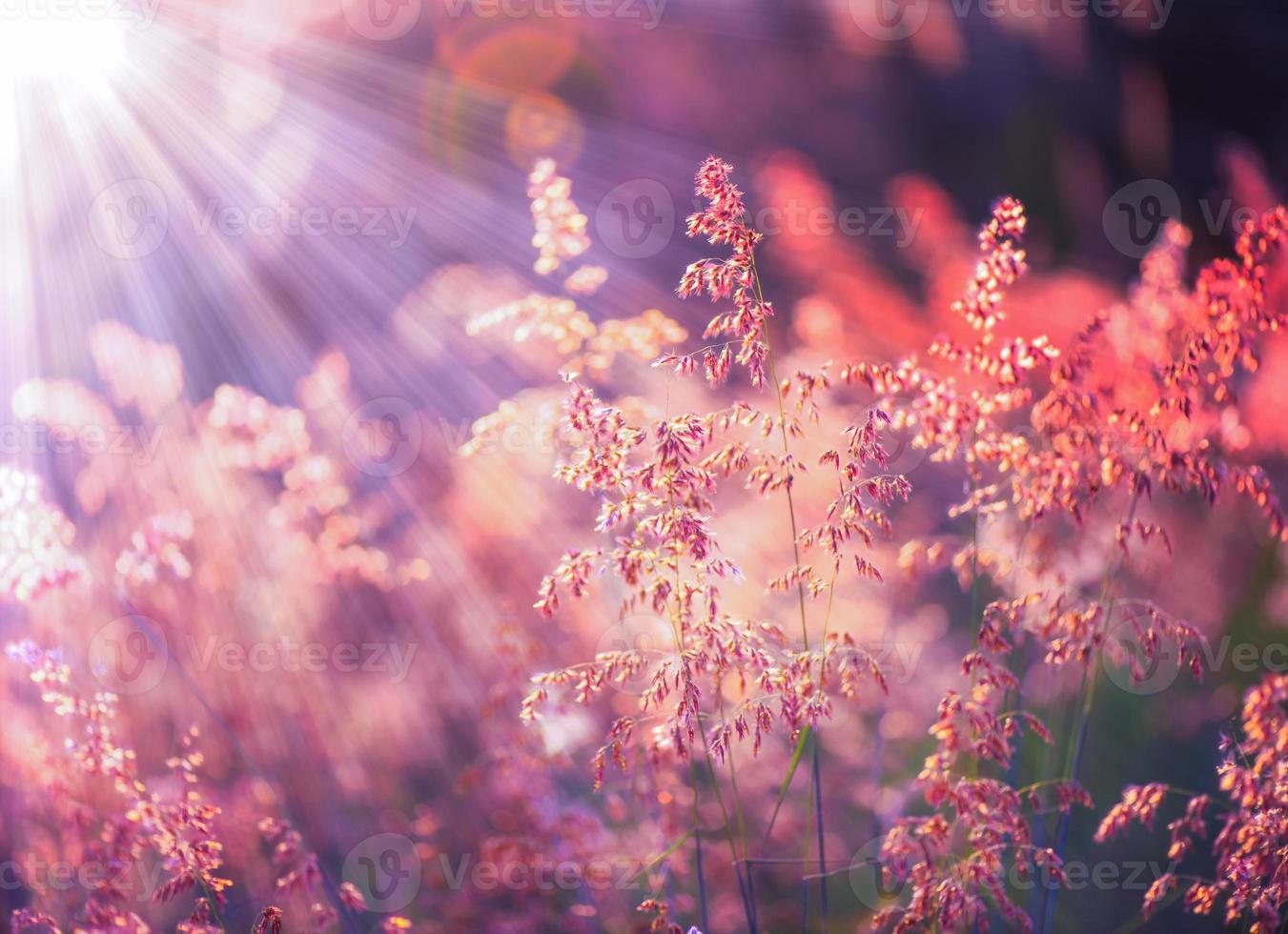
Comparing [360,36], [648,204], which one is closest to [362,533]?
[648,204]

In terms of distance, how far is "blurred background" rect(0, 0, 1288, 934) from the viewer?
3.67 meters

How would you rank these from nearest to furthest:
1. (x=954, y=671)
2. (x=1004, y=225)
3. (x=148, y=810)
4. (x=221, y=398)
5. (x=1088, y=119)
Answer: (x=1004, y=225)
(x=148, y=810)
(x=221, y=398)
(x=954, y=671)
(x=1088, y=119)

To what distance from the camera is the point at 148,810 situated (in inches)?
84.3

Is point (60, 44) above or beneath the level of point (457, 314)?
above

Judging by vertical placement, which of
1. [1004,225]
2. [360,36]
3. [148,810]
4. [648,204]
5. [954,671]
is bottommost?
[954,671]

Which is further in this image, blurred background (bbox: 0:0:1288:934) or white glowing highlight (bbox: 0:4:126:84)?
white glowing highlight (bbox: 0:4:126:84)

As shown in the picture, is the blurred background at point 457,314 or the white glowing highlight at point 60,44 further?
the white glowing highlight at point 60,44

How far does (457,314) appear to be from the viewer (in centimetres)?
588

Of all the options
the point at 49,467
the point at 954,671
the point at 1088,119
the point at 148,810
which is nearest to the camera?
the point at 148,810

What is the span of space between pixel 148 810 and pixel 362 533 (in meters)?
2.33

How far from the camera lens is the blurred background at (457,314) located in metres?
3.67

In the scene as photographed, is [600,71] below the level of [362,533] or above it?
above

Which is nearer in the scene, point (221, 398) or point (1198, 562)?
point (221, 398)

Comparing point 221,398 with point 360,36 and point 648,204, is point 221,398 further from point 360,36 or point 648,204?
point 360,36
